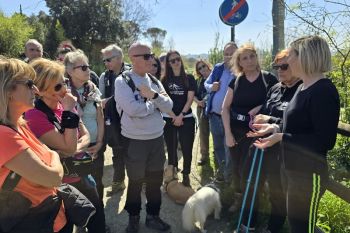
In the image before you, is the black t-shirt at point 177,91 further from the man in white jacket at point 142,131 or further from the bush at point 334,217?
the bush at point 334,217

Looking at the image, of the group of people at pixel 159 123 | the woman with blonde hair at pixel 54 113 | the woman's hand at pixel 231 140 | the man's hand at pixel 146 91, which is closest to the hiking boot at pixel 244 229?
the group of people at pixel 159 123

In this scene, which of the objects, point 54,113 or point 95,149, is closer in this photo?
point 54,113

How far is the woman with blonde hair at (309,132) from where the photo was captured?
93.3 inches

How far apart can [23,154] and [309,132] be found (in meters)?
1.85

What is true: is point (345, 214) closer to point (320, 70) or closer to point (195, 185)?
point (320, 70)

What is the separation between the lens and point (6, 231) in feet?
6.28

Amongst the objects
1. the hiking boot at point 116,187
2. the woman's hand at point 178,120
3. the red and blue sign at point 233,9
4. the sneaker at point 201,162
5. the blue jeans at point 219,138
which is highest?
the red and blue sign at point 233,9

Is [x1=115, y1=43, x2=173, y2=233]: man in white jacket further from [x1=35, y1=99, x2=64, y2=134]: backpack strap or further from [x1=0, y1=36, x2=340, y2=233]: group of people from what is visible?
[x1=35, y1=99, x2=64, y2=134]: backpack strap

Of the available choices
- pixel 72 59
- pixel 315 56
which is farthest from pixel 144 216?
pixel 315 56

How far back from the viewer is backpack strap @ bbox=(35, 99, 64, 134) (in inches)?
101

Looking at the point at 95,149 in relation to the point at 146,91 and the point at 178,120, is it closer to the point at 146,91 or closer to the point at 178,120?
the point at 146,91

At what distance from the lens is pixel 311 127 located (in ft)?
8.05

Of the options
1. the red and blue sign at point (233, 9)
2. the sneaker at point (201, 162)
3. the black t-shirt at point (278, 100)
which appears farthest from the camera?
the sneaker at point (201, 162)

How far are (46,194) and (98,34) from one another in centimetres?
2620
